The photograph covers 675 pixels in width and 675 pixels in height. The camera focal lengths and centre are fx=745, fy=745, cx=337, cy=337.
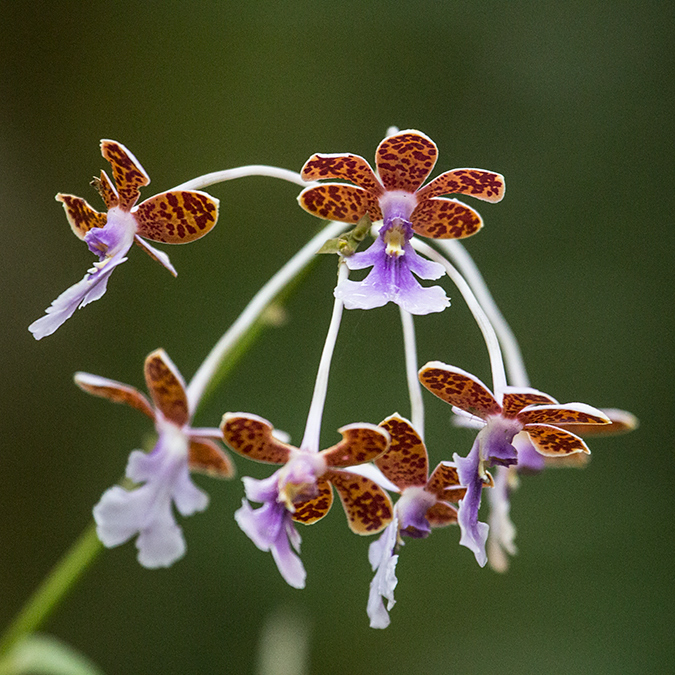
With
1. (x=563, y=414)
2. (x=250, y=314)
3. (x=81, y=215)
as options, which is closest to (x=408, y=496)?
(x=563, y=414)

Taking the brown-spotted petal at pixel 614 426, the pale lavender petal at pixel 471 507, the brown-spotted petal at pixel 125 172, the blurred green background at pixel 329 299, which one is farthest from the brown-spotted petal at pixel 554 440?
the blurred green background at pixel 329 299

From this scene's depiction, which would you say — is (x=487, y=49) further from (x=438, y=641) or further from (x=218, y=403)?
(x=438, y=641)

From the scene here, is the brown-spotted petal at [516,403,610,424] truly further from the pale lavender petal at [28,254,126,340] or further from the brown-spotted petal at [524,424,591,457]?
the pale lavender petal at [28,254,126,340]

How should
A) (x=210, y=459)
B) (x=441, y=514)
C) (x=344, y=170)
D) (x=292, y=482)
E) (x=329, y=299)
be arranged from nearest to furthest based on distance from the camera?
(x=292, y=482) → (x=344, y=170) → (x=441, y=514) → (x=210, y=459) → (x=329, y=299)

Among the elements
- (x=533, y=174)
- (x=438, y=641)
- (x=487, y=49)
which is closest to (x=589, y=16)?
(x=487, y=49)

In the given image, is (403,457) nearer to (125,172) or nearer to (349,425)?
(349,425)
